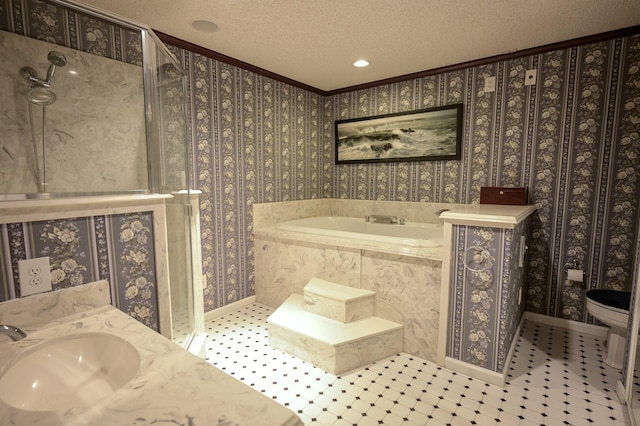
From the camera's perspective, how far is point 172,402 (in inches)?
26.2

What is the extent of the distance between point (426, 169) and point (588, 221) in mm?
1365

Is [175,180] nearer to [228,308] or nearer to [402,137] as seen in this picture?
[228,308]

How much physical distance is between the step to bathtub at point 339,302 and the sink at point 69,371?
153cm

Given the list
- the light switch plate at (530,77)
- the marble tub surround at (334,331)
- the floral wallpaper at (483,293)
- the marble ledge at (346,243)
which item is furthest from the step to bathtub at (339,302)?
the light switch plate at (530,77)

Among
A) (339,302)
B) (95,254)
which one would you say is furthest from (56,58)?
(339,302)

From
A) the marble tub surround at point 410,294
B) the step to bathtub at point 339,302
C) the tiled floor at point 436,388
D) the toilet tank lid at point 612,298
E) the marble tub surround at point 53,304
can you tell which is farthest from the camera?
the step to bathtub at point 339,302

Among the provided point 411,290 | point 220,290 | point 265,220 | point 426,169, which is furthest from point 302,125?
point 411,290

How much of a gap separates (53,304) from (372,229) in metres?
2.79

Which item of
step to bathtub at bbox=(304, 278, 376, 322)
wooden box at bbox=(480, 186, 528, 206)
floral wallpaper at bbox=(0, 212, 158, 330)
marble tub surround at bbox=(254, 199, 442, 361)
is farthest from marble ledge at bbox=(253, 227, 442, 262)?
floral wallpaper at bbox=(0, 212, 158, 330)

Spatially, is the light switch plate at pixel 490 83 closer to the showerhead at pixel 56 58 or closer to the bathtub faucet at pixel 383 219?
the bathtub faucet at pixel 383 219

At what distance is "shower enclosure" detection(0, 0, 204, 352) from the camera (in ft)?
5.10

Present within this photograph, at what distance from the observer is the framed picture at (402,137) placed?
3.07 m

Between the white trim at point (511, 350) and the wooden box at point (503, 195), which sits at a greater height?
the wooden box at point (503, 195)

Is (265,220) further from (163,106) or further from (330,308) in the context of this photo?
(163,106)
